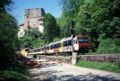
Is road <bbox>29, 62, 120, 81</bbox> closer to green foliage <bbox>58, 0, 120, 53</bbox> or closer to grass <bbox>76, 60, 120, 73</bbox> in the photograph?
grass <bbox>76, 60, 120, 73</bbox>

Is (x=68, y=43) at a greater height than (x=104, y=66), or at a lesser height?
greater

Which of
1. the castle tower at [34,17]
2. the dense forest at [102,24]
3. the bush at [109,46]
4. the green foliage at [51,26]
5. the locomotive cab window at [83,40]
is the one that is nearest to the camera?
the bush at [109,46]

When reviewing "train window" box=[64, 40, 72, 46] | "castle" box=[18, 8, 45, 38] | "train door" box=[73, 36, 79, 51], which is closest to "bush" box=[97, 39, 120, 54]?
"train door" box=[73, 36, 79, 51]

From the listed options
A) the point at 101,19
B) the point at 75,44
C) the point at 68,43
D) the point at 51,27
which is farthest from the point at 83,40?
the point at 51,27

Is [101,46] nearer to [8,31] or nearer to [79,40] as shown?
[79,40]

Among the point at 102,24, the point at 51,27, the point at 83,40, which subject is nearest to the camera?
the point at 102,24

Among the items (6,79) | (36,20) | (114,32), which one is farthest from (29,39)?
(6,79)

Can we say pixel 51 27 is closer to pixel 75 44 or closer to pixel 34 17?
pixel 34 17

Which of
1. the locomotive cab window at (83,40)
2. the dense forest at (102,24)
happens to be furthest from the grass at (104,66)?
the locomotive cab window at (83,40)

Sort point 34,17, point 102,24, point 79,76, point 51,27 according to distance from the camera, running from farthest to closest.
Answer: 1. point 34,17
2. point 51,27
3. point 102,24
4. point 79,76

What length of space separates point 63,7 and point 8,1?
160ft

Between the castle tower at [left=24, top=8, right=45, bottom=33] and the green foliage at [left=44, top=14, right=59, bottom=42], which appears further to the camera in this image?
the castle tower at [left=24, top=8, right=45, bottom=33]

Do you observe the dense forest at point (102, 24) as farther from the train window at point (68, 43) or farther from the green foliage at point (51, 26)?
the green foliage at point (51, 26)

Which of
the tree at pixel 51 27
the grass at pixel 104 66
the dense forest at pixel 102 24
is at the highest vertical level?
the tree at pixel 51 27
